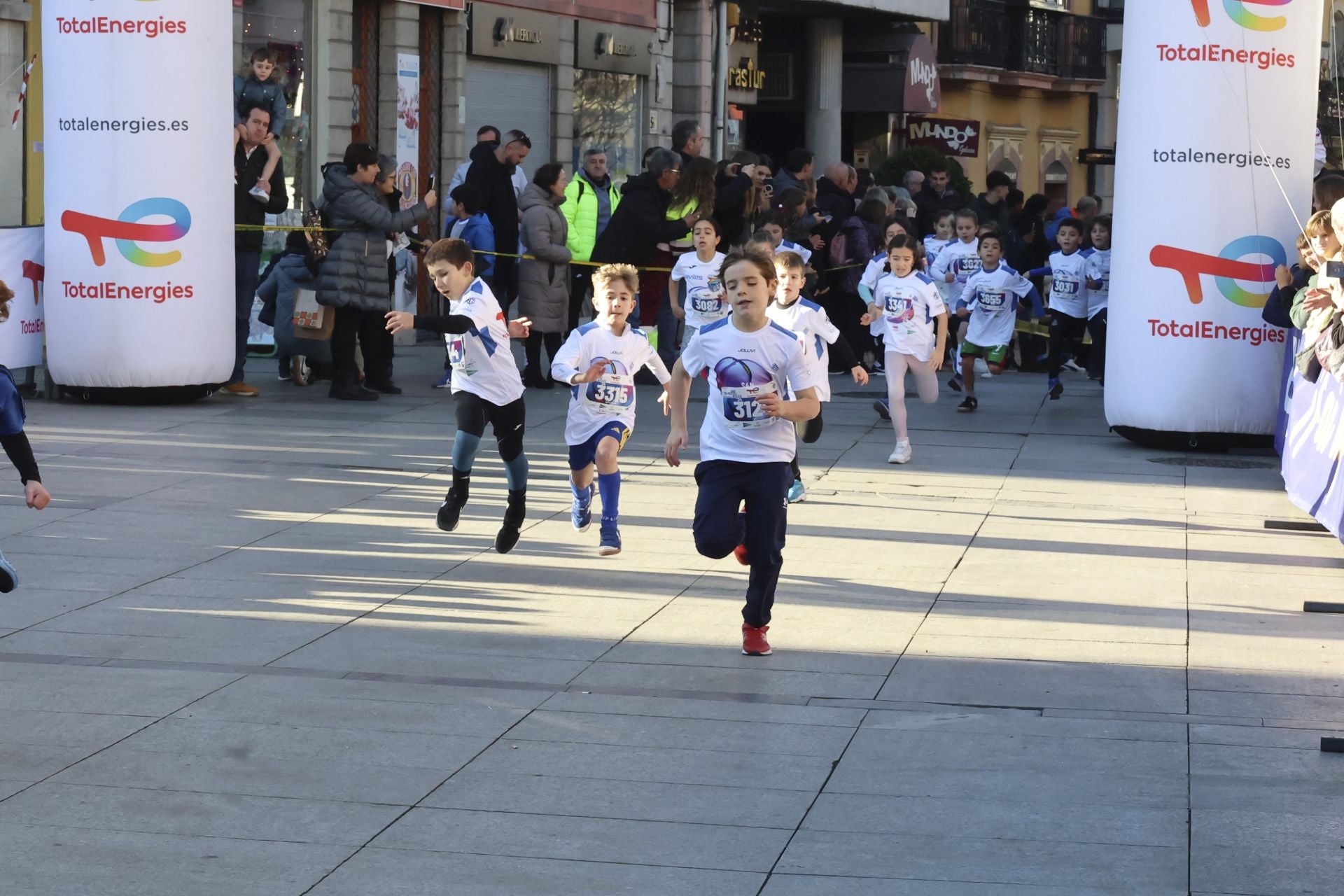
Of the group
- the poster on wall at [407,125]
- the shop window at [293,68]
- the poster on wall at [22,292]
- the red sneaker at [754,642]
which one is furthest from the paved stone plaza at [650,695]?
the poster on wall at [407,125]

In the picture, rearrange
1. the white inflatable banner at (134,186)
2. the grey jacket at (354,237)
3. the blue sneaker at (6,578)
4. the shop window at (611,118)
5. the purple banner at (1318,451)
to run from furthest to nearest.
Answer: the shop window at (611,118)
the grey jacket at (354,237)
the white inflatable banner at (134,186)
the purple banner at (1318,451)
the blue sneaker at (6,578)

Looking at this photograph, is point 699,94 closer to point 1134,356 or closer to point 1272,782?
point 1134,356

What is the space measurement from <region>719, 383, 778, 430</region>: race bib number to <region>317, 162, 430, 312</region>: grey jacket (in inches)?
337

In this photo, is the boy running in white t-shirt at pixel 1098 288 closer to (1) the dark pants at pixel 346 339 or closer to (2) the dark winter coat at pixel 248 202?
(1) the dark pants at pixel 346 339

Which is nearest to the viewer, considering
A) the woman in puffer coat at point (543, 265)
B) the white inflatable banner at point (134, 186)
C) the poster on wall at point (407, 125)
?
the white inflatable banner at point (134, 186)

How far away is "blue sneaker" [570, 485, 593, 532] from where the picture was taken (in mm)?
10516

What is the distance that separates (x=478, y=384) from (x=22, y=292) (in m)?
6.97

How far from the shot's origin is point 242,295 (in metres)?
16.4

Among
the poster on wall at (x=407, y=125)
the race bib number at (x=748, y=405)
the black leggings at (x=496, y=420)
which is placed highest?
the poster on wall at (x=407, y=125)

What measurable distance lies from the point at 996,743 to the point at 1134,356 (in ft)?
26.5

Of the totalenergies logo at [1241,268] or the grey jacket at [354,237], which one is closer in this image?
the totalenergies logo at [1241,268]

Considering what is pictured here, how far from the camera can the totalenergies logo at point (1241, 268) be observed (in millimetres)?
13875

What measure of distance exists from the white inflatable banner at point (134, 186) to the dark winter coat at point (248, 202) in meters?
0.87

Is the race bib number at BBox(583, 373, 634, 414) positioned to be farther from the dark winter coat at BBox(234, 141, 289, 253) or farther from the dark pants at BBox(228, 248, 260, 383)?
the dark winter coat at BBox(234, 141, 289, 253)
